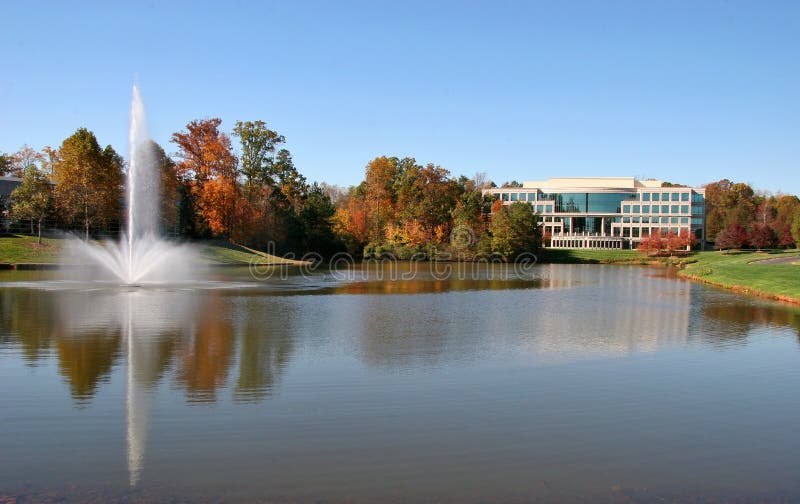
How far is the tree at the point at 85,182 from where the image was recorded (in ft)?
168

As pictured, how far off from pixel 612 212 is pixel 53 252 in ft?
305

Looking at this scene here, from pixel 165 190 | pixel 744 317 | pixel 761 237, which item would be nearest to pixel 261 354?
pixel 744 317

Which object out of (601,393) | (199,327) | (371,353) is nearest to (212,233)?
(199,327)

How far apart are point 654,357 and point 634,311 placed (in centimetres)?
1140

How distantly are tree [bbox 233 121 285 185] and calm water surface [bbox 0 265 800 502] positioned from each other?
5111 centimetres

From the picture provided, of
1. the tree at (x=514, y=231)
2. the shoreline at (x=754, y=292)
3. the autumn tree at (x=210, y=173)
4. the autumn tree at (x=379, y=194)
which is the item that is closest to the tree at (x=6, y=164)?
the autumn tree at (x=210, y=173)

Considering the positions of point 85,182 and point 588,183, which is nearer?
point 85,182

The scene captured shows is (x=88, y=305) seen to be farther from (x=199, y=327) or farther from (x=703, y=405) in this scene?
(x=703, y=405)

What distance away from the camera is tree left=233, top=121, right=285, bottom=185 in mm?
72375

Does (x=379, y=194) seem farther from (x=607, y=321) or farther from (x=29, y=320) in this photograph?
(x=29, y=320)

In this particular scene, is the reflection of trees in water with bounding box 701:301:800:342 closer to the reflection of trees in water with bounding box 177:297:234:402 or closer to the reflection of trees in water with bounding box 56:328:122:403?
the reflection of trees in water with bounding box 177:297:234:402

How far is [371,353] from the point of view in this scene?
52.3 ft

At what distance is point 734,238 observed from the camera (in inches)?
3679

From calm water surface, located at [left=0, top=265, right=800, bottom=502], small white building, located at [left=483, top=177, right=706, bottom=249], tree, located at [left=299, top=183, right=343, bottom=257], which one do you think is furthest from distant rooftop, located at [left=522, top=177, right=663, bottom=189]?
calm water surface, located at [left=0, top=265, right=800, bottom=502]
